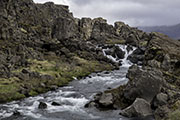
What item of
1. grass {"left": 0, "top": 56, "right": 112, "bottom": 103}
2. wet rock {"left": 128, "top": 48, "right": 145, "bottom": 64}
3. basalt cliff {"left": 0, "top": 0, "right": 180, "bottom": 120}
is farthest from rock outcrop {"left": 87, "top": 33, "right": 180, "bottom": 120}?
wet rock {"left": 128, "top": 48, "right": 145, "bottom": 64}

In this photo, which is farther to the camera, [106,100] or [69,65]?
[69,65]

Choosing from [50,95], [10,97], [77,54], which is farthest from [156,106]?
[77,54]

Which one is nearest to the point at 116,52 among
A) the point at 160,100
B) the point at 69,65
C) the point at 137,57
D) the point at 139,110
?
the point at 137,57

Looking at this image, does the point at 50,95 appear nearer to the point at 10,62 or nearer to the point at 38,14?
the point at 10,62

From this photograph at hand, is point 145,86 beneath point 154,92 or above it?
above

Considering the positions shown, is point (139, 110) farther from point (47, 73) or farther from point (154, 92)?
point (47, 73)

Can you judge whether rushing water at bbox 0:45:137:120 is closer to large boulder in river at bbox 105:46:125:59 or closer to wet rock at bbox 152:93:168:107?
wet rock at bbox 152:93:168:107

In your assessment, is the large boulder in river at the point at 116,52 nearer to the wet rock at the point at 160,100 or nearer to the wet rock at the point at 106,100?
the wet rock at the point at 106,100

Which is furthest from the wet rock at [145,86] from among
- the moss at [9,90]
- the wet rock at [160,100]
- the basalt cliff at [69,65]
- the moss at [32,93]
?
the moss at [9,90]

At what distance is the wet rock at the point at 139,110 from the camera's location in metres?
35.2

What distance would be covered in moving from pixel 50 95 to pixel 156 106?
2628cm

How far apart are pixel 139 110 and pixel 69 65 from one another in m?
58.4

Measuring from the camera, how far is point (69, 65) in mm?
91125

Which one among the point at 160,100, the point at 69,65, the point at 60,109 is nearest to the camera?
the point at 160,100
